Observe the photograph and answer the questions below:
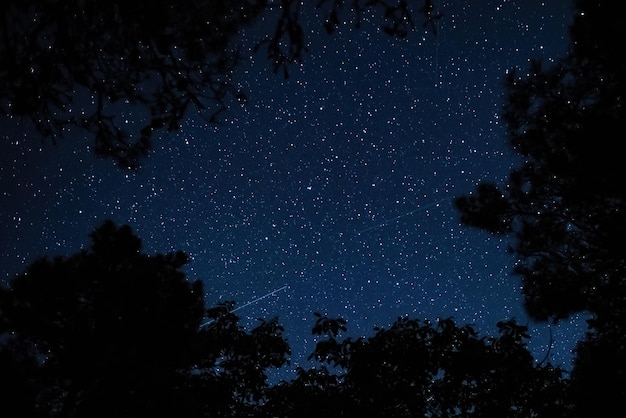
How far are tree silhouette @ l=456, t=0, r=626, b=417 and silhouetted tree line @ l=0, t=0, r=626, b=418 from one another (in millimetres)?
19

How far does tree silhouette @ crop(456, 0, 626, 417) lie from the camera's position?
19.1 feet

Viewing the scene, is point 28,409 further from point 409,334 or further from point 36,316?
point 409,334

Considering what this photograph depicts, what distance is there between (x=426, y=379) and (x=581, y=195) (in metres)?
3.93

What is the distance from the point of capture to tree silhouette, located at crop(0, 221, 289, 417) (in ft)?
25.5

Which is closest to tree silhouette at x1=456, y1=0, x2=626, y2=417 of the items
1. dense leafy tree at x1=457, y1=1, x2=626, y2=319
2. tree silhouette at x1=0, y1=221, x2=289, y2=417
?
dense leafy tree at x1=457, y1=1, x2=626, y2=319

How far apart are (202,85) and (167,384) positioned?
5.98 metres

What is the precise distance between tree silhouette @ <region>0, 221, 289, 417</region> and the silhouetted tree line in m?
0.03

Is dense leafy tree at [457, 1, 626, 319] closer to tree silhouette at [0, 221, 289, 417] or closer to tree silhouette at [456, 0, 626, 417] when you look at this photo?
tree silhouette at [456, 0, 626, 417]

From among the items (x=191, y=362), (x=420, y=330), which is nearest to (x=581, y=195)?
(x=420, y=330)

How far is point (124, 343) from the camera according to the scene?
27.1 ft

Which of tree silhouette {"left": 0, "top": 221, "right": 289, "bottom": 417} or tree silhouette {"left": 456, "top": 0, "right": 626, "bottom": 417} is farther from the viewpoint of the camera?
tree silhouette {"left": 0, "top": 221, "right": 289, "bottom": 417}

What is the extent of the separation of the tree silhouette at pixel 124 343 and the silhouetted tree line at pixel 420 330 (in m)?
0.03

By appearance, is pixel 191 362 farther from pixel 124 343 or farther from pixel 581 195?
pixel 581 195

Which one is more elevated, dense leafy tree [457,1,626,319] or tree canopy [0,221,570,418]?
dense leafy tree [457,1,626,319]
